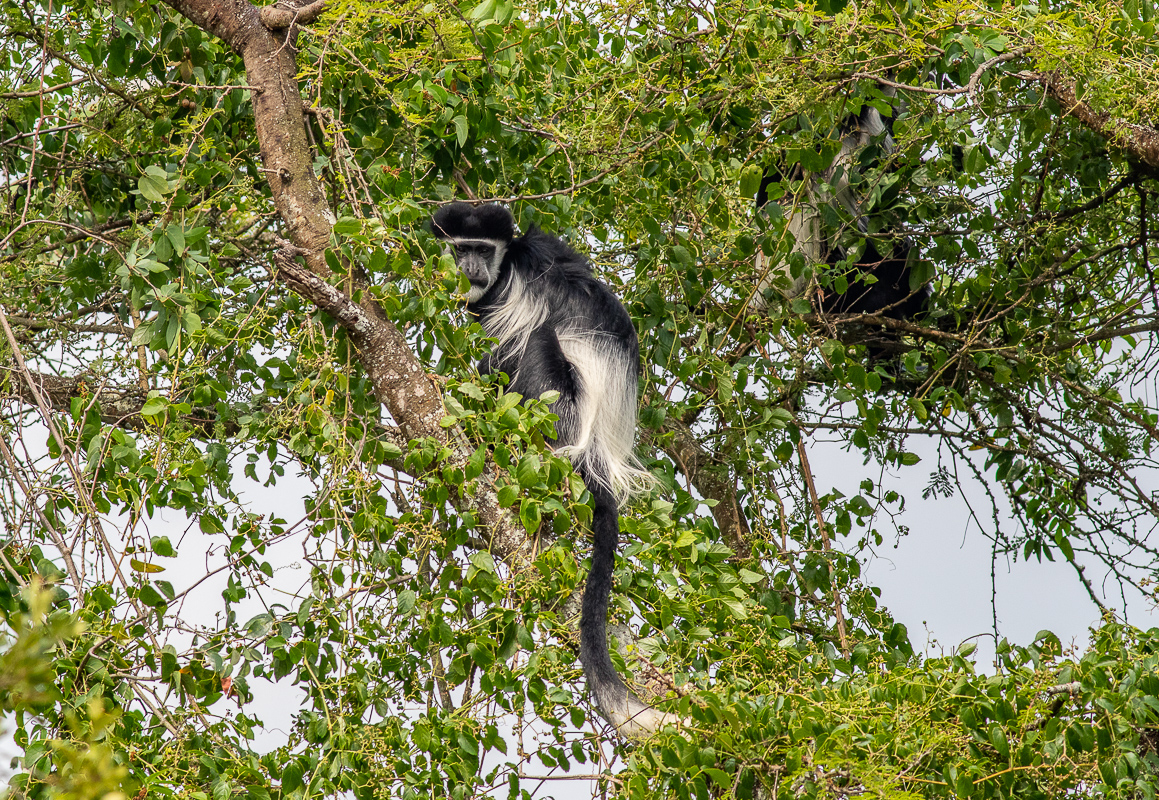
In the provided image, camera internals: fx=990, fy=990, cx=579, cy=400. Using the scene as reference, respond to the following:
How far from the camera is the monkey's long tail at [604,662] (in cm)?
159

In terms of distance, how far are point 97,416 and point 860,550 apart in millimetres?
1823

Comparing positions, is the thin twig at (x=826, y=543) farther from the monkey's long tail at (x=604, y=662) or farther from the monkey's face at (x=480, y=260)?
the monkey's face at (x=480, y=260)

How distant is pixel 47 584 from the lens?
60.5 inches

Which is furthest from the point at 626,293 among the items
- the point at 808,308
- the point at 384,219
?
the point at 384,219

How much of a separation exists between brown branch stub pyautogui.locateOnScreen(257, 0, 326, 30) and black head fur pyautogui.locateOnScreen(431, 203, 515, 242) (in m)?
0.80

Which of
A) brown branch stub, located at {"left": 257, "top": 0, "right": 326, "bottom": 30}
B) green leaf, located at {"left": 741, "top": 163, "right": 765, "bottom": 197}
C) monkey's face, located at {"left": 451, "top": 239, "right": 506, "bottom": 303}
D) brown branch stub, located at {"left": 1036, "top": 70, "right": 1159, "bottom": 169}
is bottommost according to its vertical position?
green leaf, located at {"left": 741, "top": 163, "right": 765, "bottom": 197}

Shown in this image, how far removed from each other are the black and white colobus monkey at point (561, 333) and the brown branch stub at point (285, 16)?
Answer: 72 centimetres

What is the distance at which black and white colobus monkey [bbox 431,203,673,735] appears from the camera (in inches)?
105

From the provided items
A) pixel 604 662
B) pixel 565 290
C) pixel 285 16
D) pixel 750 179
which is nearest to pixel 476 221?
pixel 565 290

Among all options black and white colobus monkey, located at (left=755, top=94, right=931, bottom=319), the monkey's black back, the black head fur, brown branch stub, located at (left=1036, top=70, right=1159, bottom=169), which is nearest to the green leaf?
black and white colobus monkey, located at (left=755, top=94, right=931, bottom=319)

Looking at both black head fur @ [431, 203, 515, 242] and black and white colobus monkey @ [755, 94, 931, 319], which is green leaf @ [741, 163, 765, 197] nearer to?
black and white colobus monkey @ [755, 94, 931, 319]

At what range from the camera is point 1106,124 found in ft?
6.69

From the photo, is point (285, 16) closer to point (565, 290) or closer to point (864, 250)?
point (565, 290)

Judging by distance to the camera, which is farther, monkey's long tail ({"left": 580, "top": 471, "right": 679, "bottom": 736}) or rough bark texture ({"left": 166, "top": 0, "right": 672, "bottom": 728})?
rough bark texture ({"left": 166, "top": 0, "right": 672, "bottom": 728})
